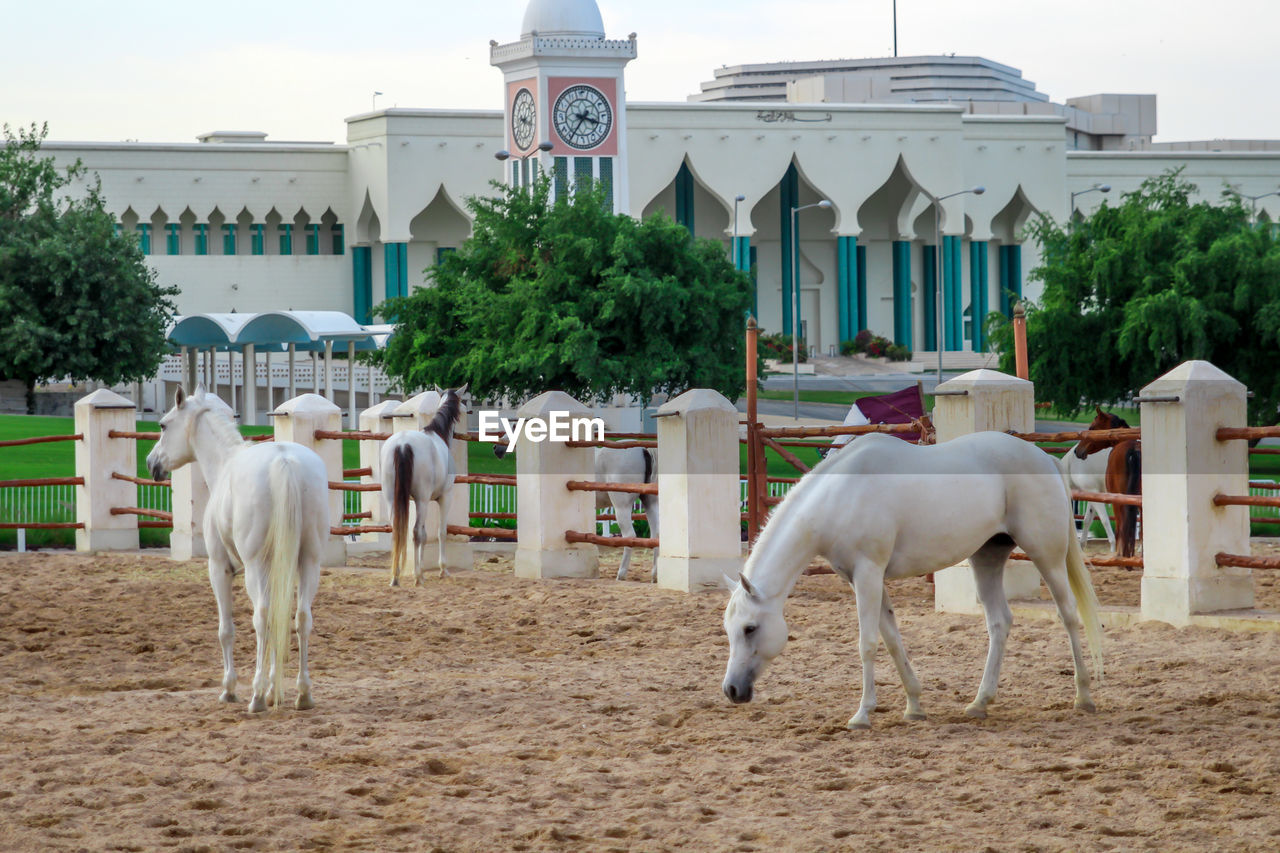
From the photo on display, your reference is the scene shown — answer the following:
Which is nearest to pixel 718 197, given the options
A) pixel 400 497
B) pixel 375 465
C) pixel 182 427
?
pixel 375 465

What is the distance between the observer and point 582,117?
56.5 meters

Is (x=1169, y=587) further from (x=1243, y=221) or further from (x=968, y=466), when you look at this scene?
(x=1243, y=221)

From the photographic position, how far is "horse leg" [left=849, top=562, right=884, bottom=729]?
777 cm

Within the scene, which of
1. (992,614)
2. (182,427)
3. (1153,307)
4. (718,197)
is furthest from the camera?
(718,197)

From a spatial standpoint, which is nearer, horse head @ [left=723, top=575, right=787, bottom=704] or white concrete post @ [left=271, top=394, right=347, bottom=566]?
horse head @ [left=723, top=575, right=787, bottom=704]

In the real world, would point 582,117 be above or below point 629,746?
above

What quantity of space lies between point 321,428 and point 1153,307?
820 inches

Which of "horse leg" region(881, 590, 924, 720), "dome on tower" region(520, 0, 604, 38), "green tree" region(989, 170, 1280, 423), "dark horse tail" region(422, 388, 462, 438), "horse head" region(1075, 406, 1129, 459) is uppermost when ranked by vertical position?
"dome on tower" region(520, 0, 604, 38)

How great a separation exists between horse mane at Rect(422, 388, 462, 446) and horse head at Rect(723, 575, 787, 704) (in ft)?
27.0

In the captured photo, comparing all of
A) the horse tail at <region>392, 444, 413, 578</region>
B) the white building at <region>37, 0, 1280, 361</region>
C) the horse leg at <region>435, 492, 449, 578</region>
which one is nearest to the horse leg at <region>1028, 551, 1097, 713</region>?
the horse tail at <region>392, 444, 413, 578</region>

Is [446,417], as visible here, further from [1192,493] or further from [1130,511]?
[1192,493]

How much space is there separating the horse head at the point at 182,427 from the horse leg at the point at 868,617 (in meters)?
3.98

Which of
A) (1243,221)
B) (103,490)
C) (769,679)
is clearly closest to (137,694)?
(769,679)

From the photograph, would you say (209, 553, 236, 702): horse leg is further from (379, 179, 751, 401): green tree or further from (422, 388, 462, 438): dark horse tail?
(379, 179, 751, 401): green tree
